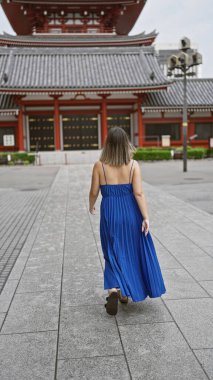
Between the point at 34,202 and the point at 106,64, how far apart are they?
23.3 meters

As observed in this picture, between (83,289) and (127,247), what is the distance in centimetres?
99

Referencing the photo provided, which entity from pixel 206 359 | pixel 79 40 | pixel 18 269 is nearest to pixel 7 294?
pixel 18 269

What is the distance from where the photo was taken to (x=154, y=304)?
411cm

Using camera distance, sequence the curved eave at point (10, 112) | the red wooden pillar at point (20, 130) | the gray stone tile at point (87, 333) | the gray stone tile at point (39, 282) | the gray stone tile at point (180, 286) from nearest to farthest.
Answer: the gray stone tile at point (87, 333)
the gray stone tile at point (180, 286)
the gray stone tile at point (39, 282)
the curved eave at point (10, 112)
the red wooden pillar at point (20, 130)

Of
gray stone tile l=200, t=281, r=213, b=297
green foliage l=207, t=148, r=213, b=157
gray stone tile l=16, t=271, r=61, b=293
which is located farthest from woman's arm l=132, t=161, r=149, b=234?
green foliage l=207, t=148, r=213, b=157

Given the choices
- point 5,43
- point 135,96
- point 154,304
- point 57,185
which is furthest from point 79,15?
point 154,304

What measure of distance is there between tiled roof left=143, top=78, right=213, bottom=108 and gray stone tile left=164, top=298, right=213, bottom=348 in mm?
27344

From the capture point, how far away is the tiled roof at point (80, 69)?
95.2 feet

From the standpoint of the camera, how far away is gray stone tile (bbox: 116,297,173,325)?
373cm

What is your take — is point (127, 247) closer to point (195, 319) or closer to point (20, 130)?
point (195, 319)

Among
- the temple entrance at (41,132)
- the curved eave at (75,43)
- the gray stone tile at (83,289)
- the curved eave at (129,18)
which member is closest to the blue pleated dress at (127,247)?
the gray stone tile at (83,289)

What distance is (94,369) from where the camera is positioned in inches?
115

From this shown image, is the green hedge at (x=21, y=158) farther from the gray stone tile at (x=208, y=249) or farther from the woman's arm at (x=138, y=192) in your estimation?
the woman's arm at (x=138, y=192)

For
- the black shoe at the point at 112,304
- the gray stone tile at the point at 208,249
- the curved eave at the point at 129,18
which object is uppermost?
the curved eave at the point at 129,18
